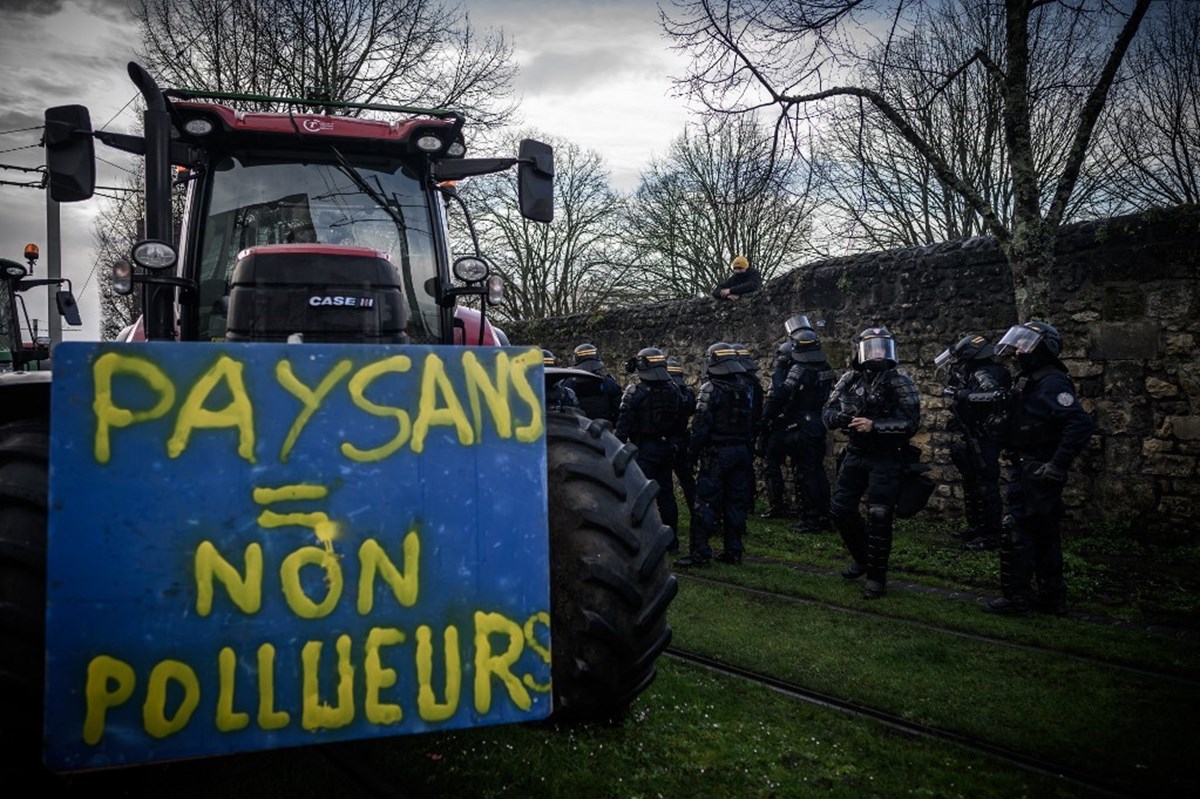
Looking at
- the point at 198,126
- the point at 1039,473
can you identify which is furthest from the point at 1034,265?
the point at 198,126

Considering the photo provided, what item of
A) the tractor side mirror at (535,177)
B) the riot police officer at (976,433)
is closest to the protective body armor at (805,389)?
the riot police officer at (976,433)

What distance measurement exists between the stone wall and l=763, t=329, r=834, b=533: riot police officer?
1.31 metres

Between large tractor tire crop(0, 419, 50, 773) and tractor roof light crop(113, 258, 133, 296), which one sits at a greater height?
tractor roof light crop(113, 258, 133, 296)

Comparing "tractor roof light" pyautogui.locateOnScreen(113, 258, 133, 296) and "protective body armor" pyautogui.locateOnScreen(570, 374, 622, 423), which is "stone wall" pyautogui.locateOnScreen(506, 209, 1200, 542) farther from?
"tractor roof light" pyautogui.locateOnScreen(113, 258, 133, 296)

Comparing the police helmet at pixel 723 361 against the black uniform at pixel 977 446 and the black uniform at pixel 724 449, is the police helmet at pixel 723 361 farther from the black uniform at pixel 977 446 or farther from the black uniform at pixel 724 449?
the black uniform at pixel 977 446

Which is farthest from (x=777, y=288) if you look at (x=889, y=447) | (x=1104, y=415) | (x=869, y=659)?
(x=869, y=659)

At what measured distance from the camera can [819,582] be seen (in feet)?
24.4

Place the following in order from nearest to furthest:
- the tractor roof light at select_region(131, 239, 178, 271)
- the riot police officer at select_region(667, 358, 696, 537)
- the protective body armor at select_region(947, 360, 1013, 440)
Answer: the tractor roof light at select_region(131, 239, 178, 271), the protective body armor at select_region(947, 360, 1013, 440), the riot police officer at select_region(667, 358, 696, 537)

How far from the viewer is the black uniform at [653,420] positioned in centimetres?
930

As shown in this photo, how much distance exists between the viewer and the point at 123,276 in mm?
4117

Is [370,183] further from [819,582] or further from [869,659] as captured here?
[819,582]

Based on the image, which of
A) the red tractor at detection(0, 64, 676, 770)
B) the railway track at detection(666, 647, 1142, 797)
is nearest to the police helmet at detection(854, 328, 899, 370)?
the railway track at detection(666, 647, 1142, 797)

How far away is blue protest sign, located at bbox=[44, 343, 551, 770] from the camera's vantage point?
2.39 meters

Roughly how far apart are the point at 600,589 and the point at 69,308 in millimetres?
9988
